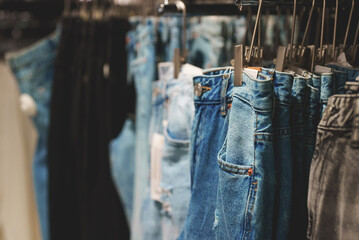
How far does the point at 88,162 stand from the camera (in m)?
1.09

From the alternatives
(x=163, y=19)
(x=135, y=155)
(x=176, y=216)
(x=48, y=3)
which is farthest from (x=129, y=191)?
(x=48, y=3)

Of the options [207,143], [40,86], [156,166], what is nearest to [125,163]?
[156,166]

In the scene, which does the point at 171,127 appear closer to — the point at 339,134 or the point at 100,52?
the point at 339,134

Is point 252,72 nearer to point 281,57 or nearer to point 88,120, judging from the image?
point 281,57

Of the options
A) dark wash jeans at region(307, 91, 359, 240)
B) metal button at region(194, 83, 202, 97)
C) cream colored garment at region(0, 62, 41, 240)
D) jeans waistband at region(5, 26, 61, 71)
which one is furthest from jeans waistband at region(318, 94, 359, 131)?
cream colored garment at region(0, 62, 41, 240)

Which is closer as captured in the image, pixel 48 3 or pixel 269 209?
pixel 269 209

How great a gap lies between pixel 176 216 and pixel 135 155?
1.27 ft

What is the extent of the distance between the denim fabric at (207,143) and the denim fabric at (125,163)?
0.51 m

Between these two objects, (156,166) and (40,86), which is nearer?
(156,166)

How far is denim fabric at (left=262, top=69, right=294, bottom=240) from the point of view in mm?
489

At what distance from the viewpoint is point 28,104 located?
1123mm

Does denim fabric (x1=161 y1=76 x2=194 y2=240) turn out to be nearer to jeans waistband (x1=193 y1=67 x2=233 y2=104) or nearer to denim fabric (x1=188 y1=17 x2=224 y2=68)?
jeans waistband (x1=193 y1=67 x2=233 y2=104)

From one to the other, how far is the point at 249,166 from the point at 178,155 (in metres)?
0.25

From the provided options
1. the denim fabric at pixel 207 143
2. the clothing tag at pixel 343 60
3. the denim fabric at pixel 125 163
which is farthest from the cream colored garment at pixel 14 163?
the clothing tag at pixel 343 60
